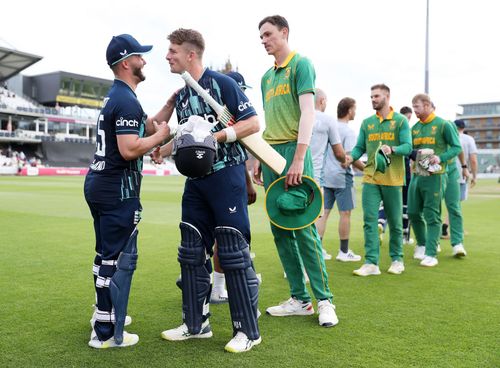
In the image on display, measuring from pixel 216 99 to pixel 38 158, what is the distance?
217ft

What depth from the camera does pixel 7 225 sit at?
9.62 meters

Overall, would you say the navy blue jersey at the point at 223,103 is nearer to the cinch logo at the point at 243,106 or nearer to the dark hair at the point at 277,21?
the cinch logo at the point at 243,106

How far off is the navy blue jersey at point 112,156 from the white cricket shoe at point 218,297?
168 centimetres

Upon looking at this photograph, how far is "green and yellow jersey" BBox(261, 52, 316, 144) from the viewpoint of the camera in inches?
155

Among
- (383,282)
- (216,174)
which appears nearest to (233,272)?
(216,174)

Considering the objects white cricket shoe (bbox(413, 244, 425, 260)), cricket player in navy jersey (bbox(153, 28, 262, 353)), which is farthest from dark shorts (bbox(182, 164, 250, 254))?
white cricket shoe (bbox(413, 244, 425, 260))

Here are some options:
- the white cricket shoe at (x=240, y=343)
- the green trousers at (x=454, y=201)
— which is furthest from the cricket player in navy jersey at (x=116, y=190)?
the green trousers at (x=454, y=201)

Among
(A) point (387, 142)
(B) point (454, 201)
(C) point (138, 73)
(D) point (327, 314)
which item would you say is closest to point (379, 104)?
(A) point (387, 142)

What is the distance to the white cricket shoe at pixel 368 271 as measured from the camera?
220 inches

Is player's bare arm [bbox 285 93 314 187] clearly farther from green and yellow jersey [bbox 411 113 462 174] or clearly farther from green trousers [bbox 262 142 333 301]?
green and yellow jersey [bbox 411 113 462 174]

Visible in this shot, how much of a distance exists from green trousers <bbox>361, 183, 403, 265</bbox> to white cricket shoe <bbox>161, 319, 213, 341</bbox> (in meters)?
2.72

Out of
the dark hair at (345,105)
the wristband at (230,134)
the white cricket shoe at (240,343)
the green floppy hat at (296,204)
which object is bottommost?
→ the white cricket shoe at (240,343)

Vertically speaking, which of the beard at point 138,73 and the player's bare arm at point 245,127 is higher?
the beard at point 138,73

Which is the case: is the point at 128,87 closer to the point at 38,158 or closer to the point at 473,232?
the point at 473,232
